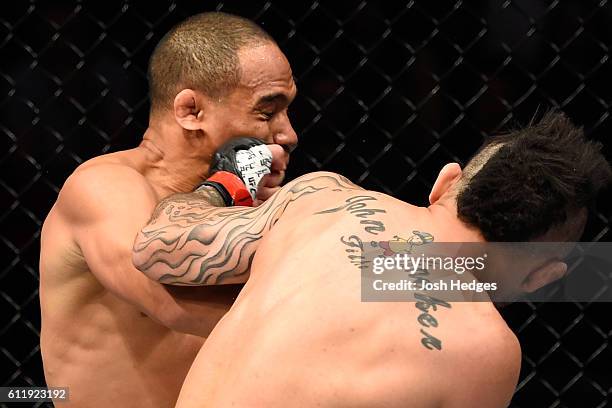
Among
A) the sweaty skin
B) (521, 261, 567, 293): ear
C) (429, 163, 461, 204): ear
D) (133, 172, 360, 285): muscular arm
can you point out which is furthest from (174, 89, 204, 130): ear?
(521, 261, 567, 293): ear

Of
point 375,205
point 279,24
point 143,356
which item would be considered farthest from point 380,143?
point 375,205

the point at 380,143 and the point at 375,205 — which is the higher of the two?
the point at 375,205

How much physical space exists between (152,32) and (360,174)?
2.15ft

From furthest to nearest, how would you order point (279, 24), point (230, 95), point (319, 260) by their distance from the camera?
point (279, 24)
point (230, 95)
point (319, 260)

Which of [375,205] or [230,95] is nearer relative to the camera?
[375,205]

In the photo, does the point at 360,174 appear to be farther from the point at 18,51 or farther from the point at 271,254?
→ the point at 271,254

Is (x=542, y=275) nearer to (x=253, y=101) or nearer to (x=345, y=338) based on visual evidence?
(x=345, y=338)

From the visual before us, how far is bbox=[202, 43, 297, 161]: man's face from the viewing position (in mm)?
1797

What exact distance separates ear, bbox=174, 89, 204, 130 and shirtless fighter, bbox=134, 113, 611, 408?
373 mm

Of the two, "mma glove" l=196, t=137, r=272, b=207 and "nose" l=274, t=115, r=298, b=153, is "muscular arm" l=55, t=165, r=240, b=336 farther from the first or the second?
"nose" l=274, t=115, r=298, b=153

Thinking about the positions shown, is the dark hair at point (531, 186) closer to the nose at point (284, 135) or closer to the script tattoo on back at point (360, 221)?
the script tattoo on back at point (360, 221)

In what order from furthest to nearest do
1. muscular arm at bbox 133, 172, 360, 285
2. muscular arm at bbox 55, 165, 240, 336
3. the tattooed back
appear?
muscular arm at bbox 55, 165, 240, 336 → muscular arm at bbox 133, 172, 360, 285 → the tattooed back

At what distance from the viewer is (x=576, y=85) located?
252cm

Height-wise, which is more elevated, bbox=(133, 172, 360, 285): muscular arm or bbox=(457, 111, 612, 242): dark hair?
bbox=(457, 111, 612, 242): dark hair
